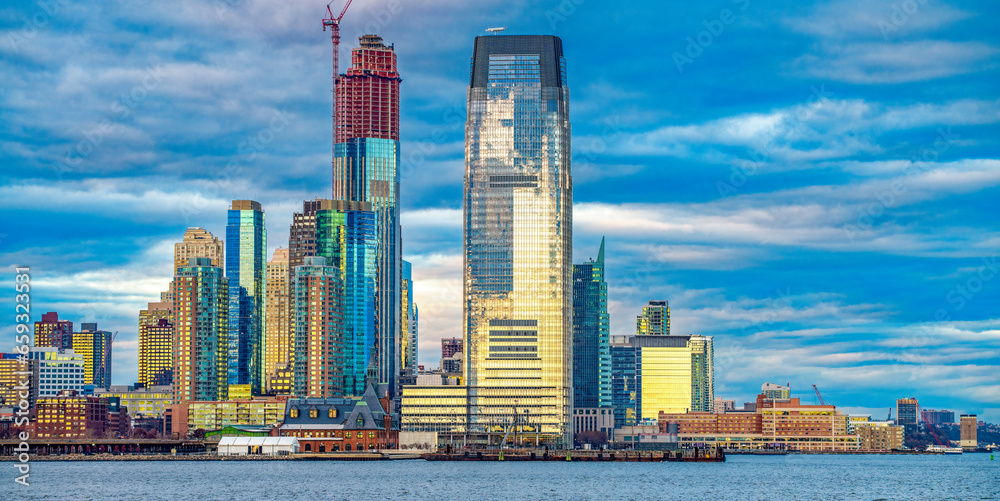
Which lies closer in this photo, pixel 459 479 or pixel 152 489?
pixel 152 489

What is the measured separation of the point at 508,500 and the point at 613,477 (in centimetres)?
5243

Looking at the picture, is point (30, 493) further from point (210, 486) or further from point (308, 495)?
point (308, 495)

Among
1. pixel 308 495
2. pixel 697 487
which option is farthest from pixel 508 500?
pixel 697 487

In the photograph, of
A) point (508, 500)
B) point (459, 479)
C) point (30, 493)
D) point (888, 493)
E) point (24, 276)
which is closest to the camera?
point (24, 276)

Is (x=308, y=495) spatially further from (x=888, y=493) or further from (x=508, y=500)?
(x=888, y=493)

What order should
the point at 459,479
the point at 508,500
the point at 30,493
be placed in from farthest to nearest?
the point at 459,479
the point at 30,493
the point at 508,500

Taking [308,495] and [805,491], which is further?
[805,491]

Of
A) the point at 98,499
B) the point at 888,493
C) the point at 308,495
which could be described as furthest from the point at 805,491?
the point at 98,499

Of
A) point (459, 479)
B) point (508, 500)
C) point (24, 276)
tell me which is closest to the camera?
point (24, 276)

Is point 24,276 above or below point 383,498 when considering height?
above

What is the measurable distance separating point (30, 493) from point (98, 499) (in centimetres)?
1407

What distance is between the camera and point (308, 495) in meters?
153

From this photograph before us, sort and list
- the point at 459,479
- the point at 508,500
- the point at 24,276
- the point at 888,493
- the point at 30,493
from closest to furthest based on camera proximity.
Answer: the point at 24,276, the point at 508,500, the point at 30,493, the point at 888,493, the point at 459,479

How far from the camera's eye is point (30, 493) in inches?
Result: 6216
